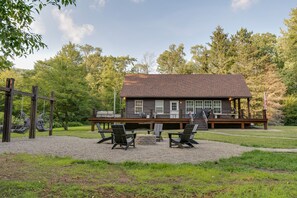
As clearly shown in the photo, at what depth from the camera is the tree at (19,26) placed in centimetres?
339

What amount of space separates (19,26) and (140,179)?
10.9 ft

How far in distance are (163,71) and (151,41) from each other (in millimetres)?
6567

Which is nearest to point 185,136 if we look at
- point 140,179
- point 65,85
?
point 140,179

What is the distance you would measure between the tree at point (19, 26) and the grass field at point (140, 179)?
2.15 m

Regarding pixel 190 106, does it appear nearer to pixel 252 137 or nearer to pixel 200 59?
pixel 252 137

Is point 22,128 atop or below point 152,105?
below

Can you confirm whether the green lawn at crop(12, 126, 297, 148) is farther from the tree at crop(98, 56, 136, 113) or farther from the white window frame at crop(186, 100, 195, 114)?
the tree at crop(98, 56, 136, 113)

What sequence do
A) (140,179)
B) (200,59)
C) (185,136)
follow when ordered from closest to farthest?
1. (140,179)
2. (185,136)
3. (200,59)

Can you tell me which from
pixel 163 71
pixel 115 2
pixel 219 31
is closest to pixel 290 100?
pixel 219 31

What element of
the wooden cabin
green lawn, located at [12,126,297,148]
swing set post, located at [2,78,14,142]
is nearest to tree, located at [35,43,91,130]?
the wooden cabin

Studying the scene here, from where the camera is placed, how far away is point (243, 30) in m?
40.2

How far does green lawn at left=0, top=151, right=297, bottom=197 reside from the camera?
133 inches

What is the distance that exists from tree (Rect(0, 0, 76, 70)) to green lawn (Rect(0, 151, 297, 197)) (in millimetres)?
2147

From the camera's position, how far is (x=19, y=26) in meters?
3.73
